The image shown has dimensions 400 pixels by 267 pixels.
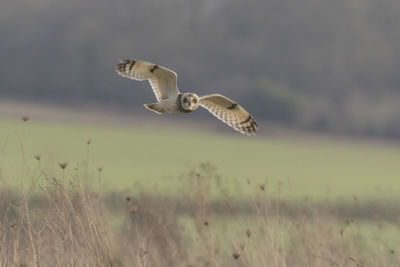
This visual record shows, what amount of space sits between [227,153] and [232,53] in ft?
64.8

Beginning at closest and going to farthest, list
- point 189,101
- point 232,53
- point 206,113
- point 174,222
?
point 174,222 → point 189,101 → point 206,113 → point 232,53

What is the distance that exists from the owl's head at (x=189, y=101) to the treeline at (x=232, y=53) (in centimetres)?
3593

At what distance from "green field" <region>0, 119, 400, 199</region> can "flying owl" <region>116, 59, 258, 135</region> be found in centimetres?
1455

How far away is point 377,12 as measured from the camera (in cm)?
6438

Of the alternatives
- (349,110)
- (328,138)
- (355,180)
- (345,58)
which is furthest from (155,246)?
(345,58)

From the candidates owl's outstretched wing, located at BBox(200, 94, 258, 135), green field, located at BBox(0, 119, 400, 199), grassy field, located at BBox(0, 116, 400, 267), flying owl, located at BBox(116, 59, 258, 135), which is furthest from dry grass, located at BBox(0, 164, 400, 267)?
green field, located at BBox(0, 119, 400, 199)

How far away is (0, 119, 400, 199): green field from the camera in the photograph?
93.1ft

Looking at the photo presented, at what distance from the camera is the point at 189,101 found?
8.10 m

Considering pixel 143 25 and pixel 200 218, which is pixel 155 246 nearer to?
pixel 200 218

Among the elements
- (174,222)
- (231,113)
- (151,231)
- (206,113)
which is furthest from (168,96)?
(206,113)

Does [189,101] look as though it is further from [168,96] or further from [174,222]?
[174,222]

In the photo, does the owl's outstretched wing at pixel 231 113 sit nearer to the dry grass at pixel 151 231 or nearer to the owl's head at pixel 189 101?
the owl's head at pixel 189 101

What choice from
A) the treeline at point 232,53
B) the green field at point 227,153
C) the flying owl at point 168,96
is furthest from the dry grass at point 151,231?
the treeline at point 232,53

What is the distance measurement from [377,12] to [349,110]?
16214 millimetres
